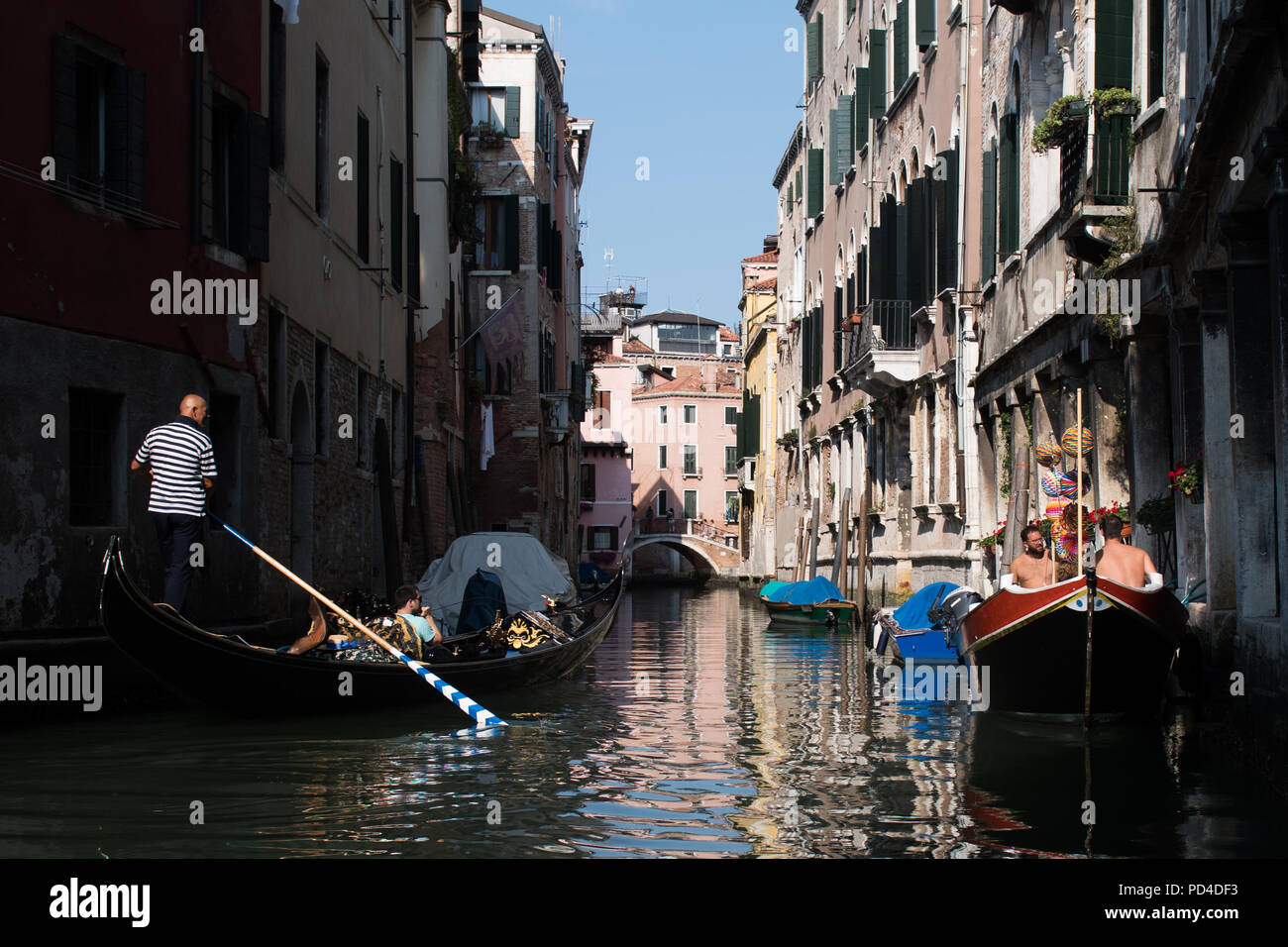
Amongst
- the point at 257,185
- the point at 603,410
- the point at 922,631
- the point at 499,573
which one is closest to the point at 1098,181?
the point at 922,631

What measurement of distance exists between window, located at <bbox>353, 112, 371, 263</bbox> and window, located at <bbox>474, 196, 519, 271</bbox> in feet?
38.7

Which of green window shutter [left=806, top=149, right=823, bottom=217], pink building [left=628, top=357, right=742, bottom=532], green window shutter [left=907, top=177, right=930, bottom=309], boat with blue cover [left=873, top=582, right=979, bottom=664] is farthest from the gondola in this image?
pink building [left=628, top=357, right=742, bottom=532]

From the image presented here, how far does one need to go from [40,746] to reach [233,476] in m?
3.52

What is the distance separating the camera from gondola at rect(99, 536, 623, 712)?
6934mm

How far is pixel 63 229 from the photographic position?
26.6 ft

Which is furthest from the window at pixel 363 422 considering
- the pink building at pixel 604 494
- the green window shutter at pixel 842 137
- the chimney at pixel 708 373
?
the chimney at pixel 708 373

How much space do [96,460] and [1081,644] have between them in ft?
17.6

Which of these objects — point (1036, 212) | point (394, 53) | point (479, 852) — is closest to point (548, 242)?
point (394, 53)

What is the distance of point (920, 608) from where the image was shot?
1298 cm

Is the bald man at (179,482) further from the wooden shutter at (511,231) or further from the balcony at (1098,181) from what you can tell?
the wooden shutter at (511,231)

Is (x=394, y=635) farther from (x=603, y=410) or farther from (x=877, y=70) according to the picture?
(x=603, y=410)

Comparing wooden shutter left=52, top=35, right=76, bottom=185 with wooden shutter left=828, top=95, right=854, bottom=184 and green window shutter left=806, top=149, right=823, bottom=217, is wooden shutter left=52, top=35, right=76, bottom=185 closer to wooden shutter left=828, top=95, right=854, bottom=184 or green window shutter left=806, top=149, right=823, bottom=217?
wooden shutter left=828, top=95, right=854, bottom=184

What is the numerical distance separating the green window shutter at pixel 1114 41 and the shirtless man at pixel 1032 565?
342cm

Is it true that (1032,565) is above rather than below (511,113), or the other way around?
below
